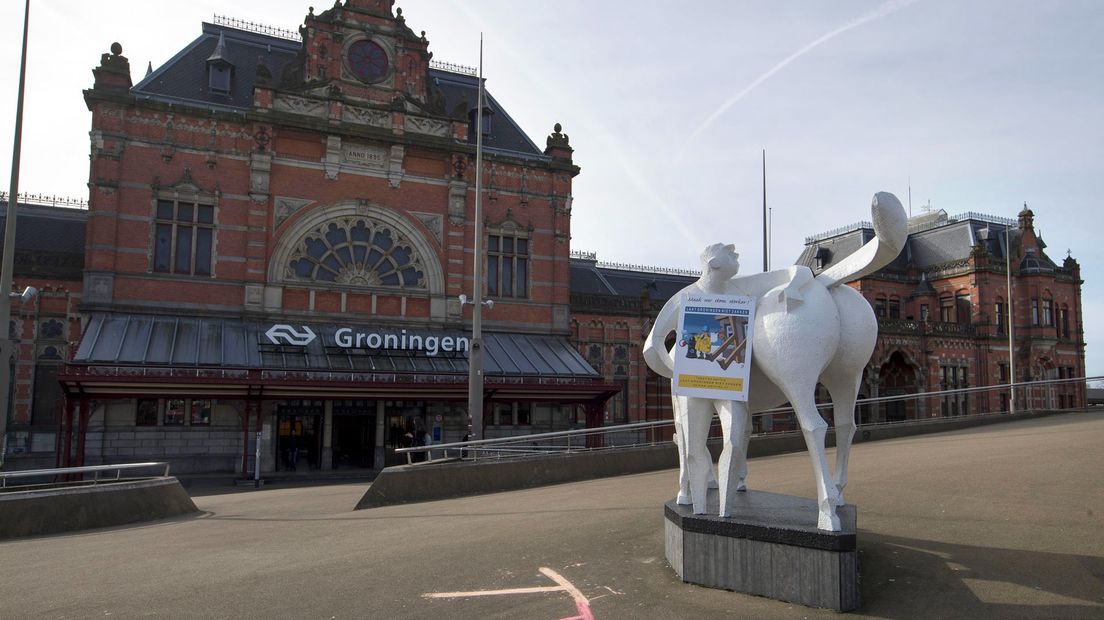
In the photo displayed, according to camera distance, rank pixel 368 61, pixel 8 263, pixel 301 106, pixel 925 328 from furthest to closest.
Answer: pixel 925 328
pixel 368 61
pixel 301 106
pixel 8 263

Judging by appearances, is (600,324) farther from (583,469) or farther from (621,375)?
(583,469)

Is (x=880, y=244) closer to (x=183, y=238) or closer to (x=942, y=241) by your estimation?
(x=183, y=238)

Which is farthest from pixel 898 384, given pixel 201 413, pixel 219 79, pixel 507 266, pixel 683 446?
pixel 683 446

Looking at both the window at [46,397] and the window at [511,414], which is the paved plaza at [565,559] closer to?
the window at [46,397]

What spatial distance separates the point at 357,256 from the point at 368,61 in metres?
7.84

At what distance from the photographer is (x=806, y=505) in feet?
24.6

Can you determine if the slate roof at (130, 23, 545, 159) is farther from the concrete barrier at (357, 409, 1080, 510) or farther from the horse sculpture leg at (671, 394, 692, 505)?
the horse sculpture leg at (671, 394, 692, 505)

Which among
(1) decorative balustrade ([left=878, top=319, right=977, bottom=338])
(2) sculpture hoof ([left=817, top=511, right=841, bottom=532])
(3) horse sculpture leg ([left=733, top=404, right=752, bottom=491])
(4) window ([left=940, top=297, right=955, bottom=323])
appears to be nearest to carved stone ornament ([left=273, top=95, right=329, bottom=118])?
(3) horse sculpture leg ([left=733, top=404, right=752, bottom=491])

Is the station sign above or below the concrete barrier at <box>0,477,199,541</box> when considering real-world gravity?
above

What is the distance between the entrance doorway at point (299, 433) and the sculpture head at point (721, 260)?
72.4ft

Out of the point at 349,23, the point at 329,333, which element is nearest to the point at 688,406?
the point at 329,333

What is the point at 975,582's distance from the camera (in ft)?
21.2

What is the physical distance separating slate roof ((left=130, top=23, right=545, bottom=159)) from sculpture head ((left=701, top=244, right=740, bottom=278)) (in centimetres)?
2484

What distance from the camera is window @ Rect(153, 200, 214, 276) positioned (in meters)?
26.7
